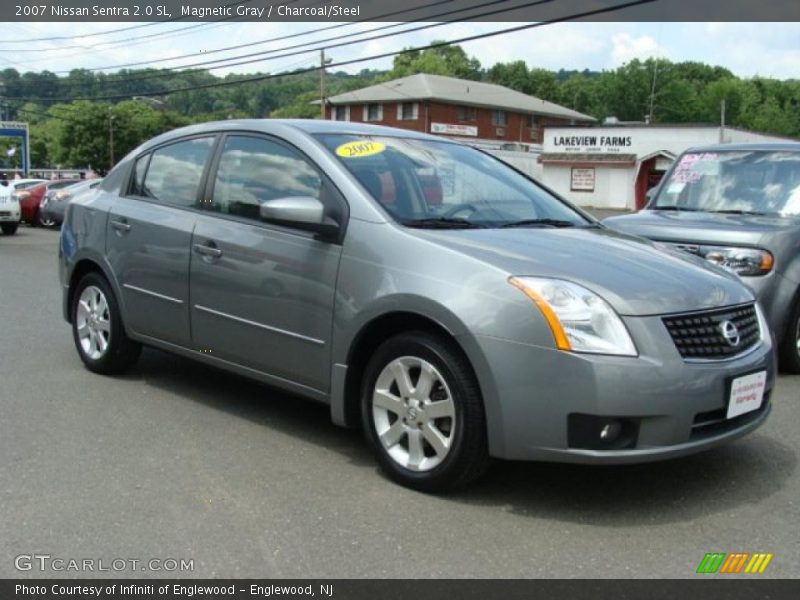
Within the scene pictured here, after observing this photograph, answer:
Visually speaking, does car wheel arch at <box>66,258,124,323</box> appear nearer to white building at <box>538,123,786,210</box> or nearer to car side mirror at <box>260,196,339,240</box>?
car side mirror at <box>260,196,339,240</box>

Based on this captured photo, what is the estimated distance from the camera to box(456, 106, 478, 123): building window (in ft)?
210

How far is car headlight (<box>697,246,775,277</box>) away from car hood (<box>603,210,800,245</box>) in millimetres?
58

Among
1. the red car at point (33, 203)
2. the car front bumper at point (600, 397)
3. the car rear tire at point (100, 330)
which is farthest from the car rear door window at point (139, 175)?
the red car at point (33, 203)

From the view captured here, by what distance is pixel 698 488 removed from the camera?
3926 mm

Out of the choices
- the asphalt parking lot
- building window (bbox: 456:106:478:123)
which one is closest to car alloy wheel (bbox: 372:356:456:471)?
the asphalt parking lot

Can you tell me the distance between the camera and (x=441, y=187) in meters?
4.57

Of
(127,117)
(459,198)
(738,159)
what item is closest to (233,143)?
(459,198)

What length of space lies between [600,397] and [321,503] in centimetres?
129

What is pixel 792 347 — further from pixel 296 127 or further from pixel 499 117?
pixel 499 117

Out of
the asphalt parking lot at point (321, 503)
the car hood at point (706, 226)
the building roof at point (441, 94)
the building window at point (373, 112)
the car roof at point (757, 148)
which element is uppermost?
the building roof at point (441, 94)

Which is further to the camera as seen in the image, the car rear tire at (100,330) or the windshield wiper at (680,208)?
the windshield wiper at (680,208)

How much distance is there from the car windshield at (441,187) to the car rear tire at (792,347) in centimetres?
228

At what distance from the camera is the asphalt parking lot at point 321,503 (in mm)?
3205

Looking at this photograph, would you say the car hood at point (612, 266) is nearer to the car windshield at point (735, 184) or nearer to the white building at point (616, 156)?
the car windshield at point (735, 184)
